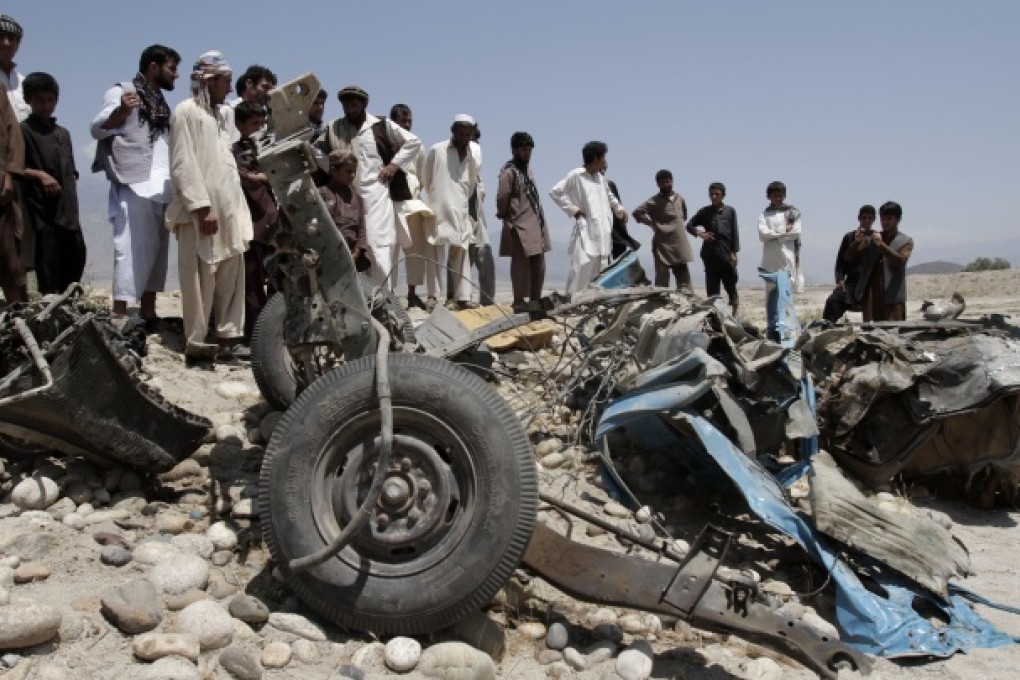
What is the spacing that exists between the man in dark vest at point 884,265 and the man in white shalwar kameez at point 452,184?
13.2 feet

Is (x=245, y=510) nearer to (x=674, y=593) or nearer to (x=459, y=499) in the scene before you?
(x=459, y=499)

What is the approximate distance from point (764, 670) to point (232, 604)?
6.76 feet

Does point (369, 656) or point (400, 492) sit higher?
point (400, 492)

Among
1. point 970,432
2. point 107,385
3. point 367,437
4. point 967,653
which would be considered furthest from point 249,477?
point 970,432

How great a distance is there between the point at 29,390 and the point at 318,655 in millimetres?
1766

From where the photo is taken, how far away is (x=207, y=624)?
318cm

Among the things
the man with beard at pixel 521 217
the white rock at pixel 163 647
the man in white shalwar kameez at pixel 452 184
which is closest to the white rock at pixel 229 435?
the white rock at pixel 163 647

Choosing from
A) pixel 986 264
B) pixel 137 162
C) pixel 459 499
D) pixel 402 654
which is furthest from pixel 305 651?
pixel 986 264

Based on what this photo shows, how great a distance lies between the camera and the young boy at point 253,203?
6.55m

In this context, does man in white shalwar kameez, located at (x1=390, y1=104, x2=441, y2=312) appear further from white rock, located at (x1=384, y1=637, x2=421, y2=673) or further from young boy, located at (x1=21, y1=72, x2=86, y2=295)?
white rock, located at (x1=384, y1=637, x2=421, y2=673)

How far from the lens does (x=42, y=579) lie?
3441mm

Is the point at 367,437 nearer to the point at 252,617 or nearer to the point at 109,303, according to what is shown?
the point at 252,617

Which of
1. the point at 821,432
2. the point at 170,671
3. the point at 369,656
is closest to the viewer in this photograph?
the point at 170,671

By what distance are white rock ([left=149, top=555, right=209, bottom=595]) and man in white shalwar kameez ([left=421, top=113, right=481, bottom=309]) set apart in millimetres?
5999
